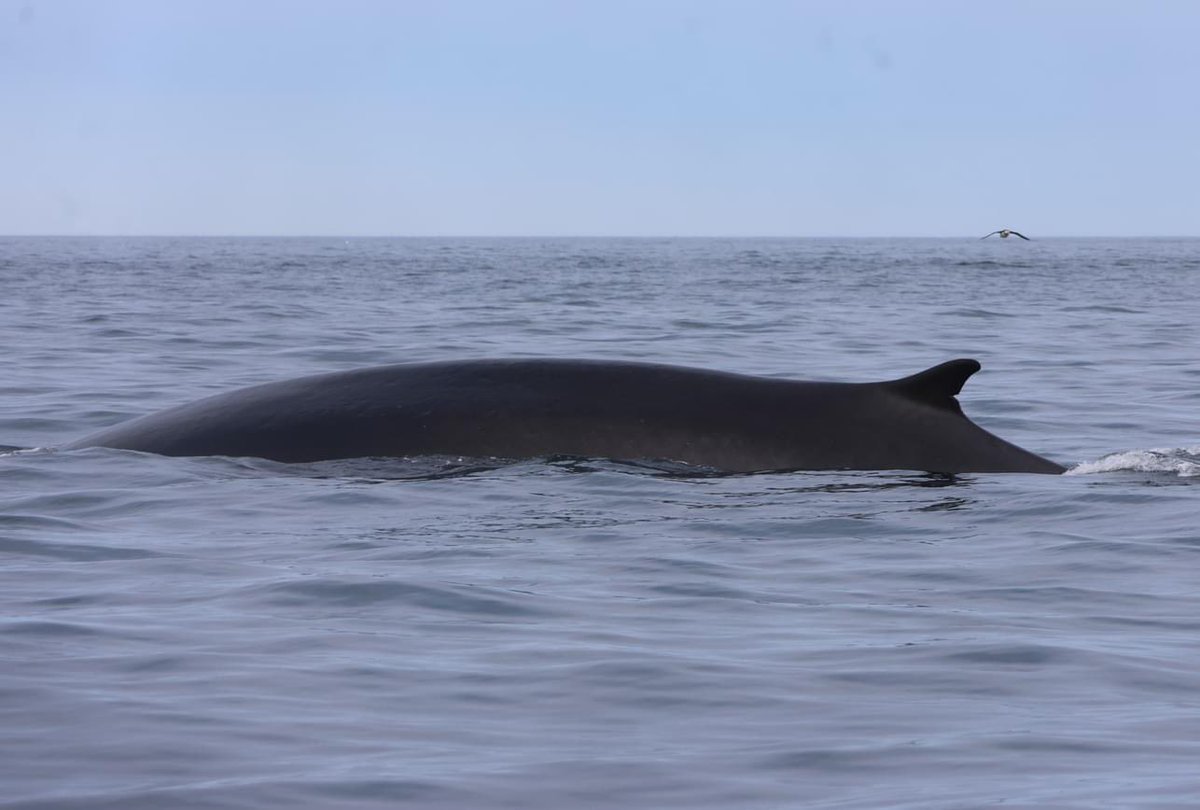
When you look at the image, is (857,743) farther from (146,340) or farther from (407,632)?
(146,340)

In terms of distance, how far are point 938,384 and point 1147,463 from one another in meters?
2.54

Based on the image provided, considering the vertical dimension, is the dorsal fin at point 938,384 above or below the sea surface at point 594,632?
above

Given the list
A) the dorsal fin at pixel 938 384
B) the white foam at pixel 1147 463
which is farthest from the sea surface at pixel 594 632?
the dorsal fin at pixel 938 384

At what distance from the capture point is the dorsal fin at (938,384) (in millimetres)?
8672

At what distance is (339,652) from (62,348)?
52.4 feet

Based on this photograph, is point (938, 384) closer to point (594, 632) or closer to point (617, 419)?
point (617, 419)

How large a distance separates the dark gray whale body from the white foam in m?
1.03

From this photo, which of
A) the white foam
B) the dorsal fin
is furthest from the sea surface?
the dorsal fin

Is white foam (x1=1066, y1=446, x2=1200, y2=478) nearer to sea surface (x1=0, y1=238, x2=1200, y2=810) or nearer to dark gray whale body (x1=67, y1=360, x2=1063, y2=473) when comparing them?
sea surface (x1=0, y1=238, x2=1200, y2=810)

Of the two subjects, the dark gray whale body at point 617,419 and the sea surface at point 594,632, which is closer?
the sea surface at point 594,632

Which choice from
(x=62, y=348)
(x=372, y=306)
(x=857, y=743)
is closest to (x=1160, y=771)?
(x=857, y=743)

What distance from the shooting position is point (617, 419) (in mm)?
8930

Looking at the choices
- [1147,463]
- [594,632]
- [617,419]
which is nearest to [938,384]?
[617,419]

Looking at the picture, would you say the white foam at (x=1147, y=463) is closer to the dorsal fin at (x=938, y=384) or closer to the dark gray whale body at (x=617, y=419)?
the dark gray whale body at (x=617, y=419)
